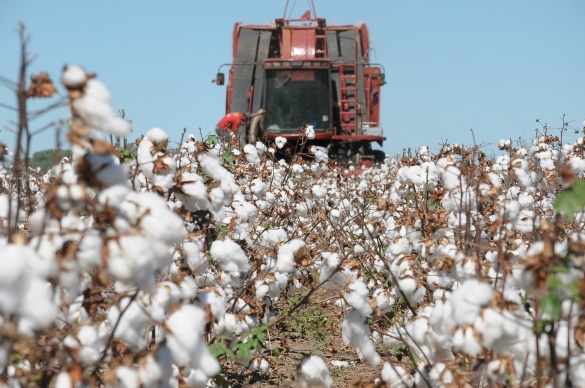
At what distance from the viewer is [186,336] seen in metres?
1.99

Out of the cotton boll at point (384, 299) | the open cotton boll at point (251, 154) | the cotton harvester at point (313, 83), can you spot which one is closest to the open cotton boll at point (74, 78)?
the cotton boll at point (384, 299)

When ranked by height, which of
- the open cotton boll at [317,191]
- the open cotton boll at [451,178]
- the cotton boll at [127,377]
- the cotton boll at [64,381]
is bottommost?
the cotton boll at [64,381]

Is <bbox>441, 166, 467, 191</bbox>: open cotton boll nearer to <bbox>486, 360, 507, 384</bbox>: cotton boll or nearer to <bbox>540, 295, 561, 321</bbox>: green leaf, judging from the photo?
<bbox>486, 360, 507, 384</bbox>: cotton boll

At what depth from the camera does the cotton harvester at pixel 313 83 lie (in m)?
18.2

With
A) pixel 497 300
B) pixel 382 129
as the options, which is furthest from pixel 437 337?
pixel 382 129

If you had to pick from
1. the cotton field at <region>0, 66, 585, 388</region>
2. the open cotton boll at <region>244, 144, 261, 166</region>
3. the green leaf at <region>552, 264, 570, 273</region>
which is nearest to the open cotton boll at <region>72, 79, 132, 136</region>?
the cotton field at <region>0, 66, 585, 388</region>

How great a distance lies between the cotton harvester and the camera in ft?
59.9

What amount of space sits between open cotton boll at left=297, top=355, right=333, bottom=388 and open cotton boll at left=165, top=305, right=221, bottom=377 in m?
1.23

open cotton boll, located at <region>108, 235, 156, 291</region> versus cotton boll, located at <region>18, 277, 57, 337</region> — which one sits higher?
open cotton boll, located at <region>108, 235, 156, 291</region>

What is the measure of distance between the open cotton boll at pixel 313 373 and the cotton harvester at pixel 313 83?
14449 mm

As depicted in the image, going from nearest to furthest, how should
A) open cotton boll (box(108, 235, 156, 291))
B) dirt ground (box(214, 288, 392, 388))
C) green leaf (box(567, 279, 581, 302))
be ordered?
open cotton boll (box(108, 235, 156, 291))
green leaf (box(567, 279, 581, 302))
dirt ground (box(214, 288, 392, 388))

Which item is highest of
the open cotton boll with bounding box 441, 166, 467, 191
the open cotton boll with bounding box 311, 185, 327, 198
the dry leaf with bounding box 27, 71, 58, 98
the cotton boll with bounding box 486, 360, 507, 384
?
the open cotton boll with bounding box 311, 185, 327, 198

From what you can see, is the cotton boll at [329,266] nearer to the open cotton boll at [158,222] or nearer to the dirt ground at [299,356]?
the dirt ground at [299,356]

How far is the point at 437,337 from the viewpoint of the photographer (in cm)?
293
